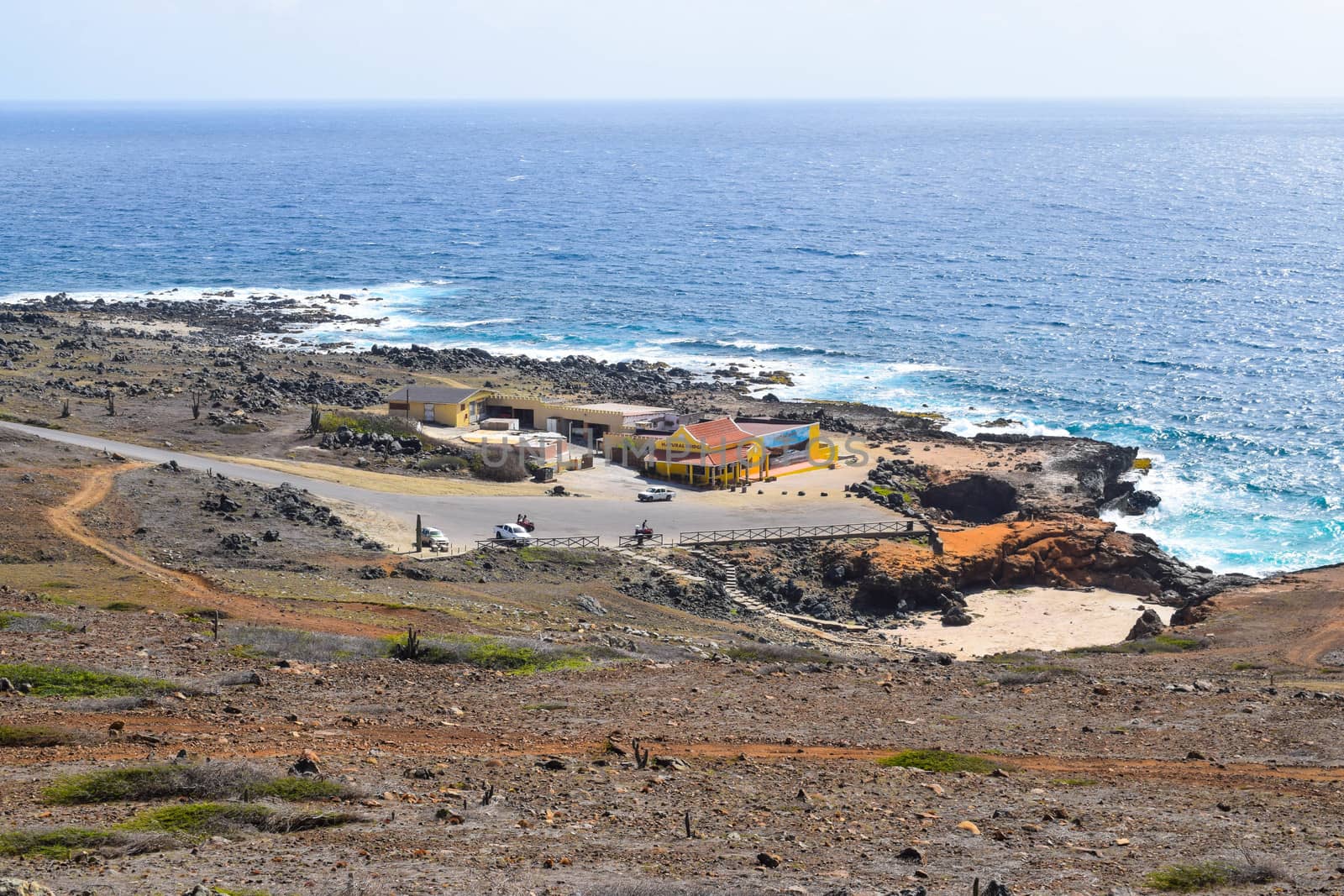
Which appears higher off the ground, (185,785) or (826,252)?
(826,252)

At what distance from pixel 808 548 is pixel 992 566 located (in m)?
7.98

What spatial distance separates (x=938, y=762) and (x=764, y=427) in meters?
42.8

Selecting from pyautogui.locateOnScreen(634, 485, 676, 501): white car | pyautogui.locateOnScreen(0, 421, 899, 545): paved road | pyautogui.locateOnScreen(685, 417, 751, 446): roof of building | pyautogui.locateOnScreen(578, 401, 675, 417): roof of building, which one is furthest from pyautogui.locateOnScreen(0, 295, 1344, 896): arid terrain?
pyautogui.locateOnScreen(578, 401, 675, 417): roof of building

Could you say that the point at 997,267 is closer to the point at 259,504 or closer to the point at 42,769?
the point at 259,504

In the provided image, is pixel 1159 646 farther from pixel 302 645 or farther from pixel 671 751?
pixel 302 645

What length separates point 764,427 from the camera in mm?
66500

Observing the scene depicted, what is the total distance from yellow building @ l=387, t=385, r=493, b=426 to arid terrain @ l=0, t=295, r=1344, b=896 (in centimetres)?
1689

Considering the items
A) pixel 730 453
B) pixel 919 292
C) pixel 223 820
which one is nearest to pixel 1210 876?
pixel 223 820

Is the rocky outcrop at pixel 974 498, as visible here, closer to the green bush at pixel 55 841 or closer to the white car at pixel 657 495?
the white car at pixel 657 495

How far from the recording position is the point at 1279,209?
184m

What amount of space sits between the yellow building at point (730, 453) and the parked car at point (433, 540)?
51.9 feet

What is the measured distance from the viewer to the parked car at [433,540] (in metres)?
48.1

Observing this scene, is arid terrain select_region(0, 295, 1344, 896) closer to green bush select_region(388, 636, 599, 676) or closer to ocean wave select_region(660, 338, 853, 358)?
green bush select_region(388, 636, 599, 676)

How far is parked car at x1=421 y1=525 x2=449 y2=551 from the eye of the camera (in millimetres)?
48062
